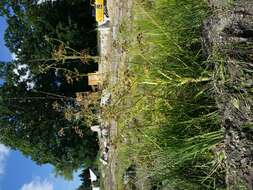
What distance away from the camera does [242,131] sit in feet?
8.74

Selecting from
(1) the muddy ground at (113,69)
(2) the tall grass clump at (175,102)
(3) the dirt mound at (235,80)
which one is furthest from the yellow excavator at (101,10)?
(3) the dirt mound at (235,80)

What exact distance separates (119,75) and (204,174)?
134cm

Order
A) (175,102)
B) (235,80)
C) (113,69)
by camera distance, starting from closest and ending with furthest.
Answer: (235,80) → (175,102) → (113,69)

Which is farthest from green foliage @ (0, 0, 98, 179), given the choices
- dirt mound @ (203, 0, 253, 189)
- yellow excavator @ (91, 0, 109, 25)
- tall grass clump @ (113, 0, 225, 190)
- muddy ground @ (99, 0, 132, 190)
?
dirt mound @ (203, 0, 253, 189)

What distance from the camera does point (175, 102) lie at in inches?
135

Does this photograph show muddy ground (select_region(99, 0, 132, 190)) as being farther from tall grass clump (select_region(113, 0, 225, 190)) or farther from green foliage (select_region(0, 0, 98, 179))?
green foliage (select_region(0, 0, 98, 179))

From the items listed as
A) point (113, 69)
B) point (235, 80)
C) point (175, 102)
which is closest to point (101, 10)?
point (113, 69)

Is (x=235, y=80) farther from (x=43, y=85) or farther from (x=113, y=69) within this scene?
(x=43, y=85)

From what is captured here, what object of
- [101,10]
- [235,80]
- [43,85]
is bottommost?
[43,85]

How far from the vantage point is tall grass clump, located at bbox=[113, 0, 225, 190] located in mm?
3174

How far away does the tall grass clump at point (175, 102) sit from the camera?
317 centimetres

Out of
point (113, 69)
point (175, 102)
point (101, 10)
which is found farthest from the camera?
point (101, 10)

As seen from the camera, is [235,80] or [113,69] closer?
[235,80]

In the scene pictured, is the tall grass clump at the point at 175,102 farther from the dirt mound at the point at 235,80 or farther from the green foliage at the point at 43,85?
the green foliage at the point at 43,85
